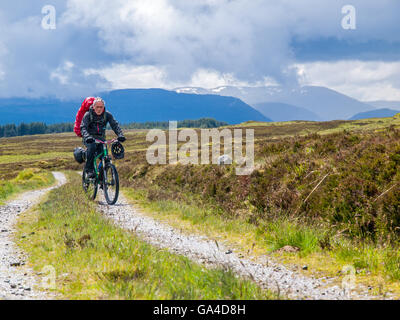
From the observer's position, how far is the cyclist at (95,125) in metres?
10.7

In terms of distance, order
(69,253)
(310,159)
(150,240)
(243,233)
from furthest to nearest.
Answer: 1. (310,159)
2. (243,233)
3. (150,240)
4. (69,253)

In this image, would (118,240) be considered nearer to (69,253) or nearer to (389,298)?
(69,253)

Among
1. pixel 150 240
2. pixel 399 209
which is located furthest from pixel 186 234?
pixel 399 209

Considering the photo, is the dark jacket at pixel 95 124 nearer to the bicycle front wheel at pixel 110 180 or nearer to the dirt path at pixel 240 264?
the bicycle front wheel at pixel 110 180

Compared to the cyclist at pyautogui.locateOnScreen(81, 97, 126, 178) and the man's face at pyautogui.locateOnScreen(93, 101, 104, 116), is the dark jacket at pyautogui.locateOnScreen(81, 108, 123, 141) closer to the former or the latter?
the cyclist at pyautogui.locateOnScreen(81, 97, 126, 178)

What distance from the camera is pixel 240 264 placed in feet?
17.9

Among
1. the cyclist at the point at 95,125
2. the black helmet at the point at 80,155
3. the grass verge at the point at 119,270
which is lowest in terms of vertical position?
the grass verge at the point at 119,270

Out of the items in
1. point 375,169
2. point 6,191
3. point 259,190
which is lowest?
point 6,191

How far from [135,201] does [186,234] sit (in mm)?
6071

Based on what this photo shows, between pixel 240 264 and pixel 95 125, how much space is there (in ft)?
24.6

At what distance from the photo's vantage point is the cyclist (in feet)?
35.2

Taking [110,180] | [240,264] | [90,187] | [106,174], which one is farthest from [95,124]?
[240,264]

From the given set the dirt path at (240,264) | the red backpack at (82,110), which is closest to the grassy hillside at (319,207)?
the dirt path at (240,264)
